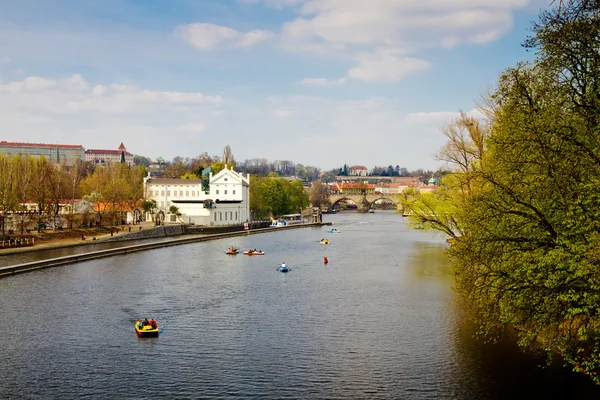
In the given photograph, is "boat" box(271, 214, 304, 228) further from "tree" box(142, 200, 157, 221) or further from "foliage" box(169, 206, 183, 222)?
"tree" box(142, 200, 157, 221)

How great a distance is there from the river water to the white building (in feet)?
150

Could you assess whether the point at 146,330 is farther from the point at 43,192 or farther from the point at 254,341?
the point at 43,192

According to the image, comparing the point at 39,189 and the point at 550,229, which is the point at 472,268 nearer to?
the point at 550,229

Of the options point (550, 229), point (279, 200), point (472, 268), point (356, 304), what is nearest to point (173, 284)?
point (356, 304)

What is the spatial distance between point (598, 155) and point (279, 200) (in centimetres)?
10615

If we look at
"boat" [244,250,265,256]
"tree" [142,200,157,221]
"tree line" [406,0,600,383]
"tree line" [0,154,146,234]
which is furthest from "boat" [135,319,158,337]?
"tree" [142,200,157,221]

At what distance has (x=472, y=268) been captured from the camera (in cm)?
2203

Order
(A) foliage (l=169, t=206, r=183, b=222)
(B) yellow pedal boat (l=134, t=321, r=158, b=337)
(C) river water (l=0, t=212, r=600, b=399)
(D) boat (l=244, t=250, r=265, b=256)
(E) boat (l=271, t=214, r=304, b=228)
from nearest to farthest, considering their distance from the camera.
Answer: (C) river water (l=0, t=212, r=600, b=399) → (B) yellow pedal boat (l=134, t=321, r=158, b=337) → (D) boat (l=244, t=250, r=265, b=256) → (A) foliage (l=169, t=206, r=183, b=222) → (E) boat (l=271, t=214, r=304, b=228)

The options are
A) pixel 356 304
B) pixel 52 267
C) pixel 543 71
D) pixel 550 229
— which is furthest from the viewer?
pixel 52 267

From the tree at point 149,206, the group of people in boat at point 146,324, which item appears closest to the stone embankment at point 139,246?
the tree at point 149,206

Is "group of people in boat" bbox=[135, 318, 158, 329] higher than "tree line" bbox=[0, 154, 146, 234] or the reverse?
the reverse

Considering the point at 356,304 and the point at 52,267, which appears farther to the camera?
the point at 52,267

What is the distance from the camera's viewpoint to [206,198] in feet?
325

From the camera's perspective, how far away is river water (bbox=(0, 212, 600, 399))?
2064 centimetres
